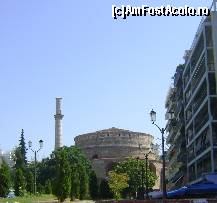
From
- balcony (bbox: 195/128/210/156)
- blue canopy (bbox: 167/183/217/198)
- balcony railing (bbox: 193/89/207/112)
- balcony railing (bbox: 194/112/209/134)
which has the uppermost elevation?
balcony railing (bbox: 193/89/207/112)

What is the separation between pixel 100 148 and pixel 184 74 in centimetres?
5198

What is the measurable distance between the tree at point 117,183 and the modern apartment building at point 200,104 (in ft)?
64.3

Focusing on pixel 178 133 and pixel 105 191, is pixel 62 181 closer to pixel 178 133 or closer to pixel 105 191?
pixel 178 133

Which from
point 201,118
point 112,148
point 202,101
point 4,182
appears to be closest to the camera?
point 202,101

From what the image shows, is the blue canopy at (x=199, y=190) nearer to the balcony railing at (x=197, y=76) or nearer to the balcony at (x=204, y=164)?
the balcony at (x=204, y=164)

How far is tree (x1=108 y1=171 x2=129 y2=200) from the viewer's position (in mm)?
90375

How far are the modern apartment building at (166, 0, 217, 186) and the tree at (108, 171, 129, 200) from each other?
19604 mm

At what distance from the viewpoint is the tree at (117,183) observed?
90375 mm

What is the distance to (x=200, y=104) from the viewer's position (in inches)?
2223

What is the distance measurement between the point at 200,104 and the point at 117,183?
37785 mm

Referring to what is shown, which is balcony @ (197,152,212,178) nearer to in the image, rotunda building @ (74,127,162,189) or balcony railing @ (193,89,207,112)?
balcony railing @ (193,89,207,112)

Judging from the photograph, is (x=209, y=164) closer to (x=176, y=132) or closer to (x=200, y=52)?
(x=200, y=52)

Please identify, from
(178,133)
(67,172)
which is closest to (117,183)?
(178,133)

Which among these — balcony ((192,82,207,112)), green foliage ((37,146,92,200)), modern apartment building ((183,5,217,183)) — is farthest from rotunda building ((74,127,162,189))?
balcony ((192,82,207,112))
